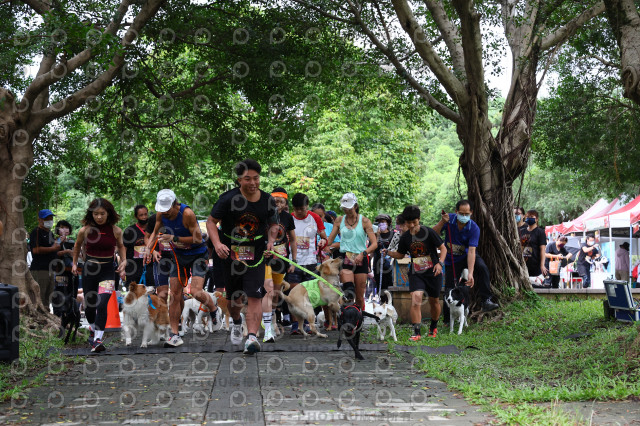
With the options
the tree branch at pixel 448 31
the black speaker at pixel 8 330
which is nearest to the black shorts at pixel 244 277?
the black speaker at pixel 8 330

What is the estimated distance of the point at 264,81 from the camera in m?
15.4

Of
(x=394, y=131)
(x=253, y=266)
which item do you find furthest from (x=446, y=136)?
(x=253, y=266)

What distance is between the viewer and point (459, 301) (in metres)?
11.1

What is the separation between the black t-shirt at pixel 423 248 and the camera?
412 inches

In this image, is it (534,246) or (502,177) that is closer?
(502,177)

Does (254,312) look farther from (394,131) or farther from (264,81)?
(394,131)

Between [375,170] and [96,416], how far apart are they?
3342 centimetres

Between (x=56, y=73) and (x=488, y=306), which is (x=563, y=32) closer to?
(x=488, y=306)

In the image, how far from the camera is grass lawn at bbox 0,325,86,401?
6669mm

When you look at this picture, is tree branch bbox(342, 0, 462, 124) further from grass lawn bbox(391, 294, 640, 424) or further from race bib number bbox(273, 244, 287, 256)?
race bib number bbox(273, 244, 287, 256)

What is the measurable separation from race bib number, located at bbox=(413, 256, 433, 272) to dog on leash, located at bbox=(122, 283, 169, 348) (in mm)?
3685

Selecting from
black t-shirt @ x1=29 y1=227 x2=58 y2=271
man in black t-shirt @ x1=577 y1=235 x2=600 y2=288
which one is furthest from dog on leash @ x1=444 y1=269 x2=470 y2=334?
man in black t-shirt @ x1=577 y1=235 x2=600 y2=288

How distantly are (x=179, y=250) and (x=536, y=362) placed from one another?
15.3 ft

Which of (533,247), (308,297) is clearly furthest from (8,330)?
(533,247)
